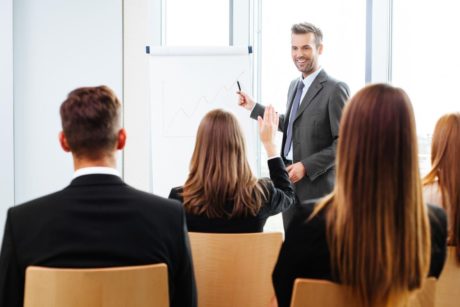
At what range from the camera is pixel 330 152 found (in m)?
3.04

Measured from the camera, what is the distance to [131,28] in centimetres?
404

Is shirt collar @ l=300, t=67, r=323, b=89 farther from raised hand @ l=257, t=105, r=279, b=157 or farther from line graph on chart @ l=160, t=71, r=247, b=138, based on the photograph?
raised hand @ l=257, t=105, r=279, b=157

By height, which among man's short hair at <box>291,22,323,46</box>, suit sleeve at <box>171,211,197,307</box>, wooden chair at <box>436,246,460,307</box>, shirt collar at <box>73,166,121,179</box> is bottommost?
wooden chair at <box>436,246,460,307</box>

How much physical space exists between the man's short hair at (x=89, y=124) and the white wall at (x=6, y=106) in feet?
8.12

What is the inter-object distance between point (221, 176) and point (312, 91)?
134 cm

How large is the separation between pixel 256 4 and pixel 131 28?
1021mm

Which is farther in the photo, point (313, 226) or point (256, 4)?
point (256, 4)

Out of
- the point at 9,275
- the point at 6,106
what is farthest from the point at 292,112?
the point at 9,275

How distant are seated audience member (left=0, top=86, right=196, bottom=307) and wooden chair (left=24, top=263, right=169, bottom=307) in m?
0.08

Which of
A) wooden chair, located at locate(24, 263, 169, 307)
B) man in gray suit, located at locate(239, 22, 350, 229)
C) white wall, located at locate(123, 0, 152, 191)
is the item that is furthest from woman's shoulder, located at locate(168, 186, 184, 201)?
white wall, located at locate(123, 0, 152, 191)

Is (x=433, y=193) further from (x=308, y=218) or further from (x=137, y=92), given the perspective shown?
(x=137, y=92)

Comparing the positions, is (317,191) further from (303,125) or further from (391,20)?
(391,20)

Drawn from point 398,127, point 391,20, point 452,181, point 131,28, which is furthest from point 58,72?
point 398,127

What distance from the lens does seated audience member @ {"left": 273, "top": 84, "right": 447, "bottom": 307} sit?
120cm
